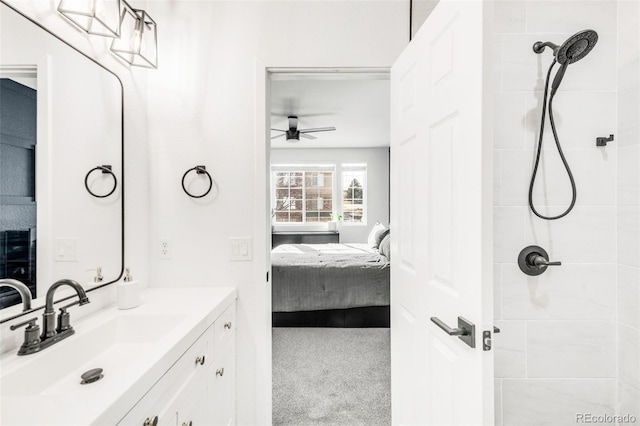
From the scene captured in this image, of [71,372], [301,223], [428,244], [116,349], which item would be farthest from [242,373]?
[301,223]

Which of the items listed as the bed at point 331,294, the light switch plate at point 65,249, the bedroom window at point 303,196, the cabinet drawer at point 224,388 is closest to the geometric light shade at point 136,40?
the light switch plate at point 65,249

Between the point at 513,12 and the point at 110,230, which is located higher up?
the point at 513,12

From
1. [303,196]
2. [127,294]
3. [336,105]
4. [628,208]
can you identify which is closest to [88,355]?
[127,294]

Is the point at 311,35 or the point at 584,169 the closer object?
the point at 584,169

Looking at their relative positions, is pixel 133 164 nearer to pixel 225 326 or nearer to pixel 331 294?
pixel 225 326

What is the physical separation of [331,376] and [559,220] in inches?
74.4

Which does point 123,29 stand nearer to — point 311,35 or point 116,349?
point 311,35

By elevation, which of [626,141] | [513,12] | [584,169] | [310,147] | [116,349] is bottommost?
[116,349]

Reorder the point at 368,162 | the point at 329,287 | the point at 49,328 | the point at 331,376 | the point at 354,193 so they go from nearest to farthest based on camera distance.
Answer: the point at 49,328
the point at 331,376
the point at 329,287
the point at 368,162
the point at 354,193

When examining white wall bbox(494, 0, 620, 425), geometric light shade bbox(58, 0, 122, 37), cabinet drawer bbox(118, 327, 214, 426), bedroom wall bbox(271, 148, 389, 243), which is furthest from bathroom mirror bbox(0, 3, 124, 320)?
bedroom wall bbox(271, 148, 389, 243)

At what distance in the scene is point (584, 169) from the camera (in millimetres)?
1327

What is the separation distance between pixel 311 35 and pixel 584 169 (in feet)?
4.76

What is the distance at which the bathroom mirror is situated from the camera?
0.96 meters

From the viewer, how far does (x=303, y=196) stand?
6.77 metres
